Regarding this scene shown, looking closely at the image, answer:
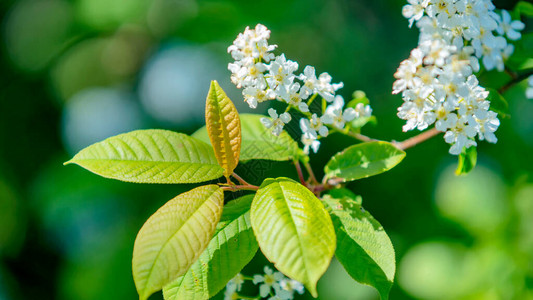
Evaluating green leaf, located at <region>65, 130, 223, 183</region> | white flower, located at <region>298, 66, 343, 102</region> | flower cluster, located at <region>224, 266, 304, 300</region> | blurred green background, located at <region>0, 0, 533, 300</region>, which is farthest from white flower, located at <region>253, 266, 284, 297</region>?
blurred green background, located at <region>0, 0, 533, 300</region>

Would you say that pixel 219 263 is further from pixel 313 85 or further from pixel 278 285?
pixel 313 85

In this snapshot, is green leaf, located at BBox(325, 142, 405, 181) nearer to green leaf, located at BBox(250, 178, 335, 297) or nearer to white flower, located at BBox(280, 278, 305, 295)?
green leaf, located at BBox(250, 178, 335, 297)

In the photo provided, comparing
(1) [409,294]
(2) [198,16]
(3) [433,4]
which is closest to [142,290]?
(3) [433,4]

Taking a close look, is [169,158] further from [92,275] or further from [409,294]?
[92,275]

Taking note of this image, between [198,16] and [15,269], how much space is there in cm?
203

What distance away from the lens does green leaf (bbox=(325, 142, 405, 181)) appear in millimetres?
871

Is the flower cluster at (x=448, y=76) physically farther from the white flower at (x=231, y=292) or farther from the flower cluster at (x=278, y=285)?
the white flower at (x=231, y=292)

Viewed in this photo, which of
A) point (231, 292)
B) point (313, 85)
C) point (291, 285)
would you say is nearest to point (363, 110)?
point (313, 85)

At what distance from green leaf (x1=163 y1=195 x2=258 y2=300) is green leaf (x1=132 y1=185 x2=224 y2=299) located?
0.12 m

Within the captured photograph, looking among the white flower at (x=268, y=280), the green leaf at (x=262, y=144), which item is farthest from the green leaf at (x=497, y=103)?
the white flower at (x=268, y=280)

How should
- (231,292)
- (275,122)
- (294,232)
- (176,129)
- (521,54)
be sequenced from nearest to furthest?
(294,232) < (275,122) < (521,54) < (231,292) < (176,129)

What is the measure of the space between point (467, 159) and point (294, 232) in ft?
Answer: 1.48

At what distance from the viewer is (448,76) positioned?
28.6 inches

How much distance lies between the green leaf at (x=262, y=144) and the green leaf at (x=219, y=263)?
190mm
